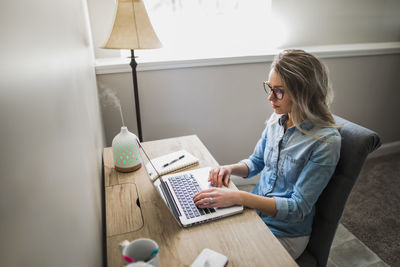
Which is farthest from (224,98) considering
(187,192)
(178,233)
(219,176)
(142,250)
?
(142,250)

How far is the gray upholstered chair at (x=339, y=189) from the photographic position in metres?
0.96

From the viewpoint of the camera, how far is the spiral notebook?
1.21 m

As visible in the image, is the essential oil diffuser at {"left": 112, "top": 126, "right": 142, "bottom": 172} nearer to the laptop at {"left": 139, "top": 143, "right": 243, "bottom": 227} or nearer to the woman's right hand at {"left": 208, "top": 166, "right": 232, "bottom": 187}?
the laptop at {"left": 139, "top": 143, "right": 243, "bottom": 227}

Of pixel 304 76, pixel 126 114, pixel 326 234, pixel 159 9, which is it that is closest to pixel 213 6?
pixel 159 9

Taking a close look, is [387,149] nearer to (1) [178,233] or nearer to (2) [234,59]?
(2) [234,59]

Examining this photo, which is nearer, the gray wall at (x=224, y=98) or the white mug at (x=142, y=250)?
the white mug at (x=142, y=250)

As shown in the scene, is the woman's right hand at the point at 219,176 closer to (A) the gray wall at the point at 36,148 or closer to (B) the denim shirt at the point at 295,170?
(B) the denim shirt at the point at 295,170

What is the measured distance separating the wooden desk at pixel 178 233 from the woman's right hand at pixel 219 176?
18 centimetres

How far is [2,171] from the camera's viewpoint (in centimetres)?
26

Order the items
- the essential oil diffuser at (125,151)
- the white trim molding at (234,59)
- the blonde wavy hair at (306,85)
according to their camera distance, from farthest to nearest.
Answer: the white trim molding at (234,59) < the essential oil diffuser at (125,151) < the blonde wavy hair at (306,85)

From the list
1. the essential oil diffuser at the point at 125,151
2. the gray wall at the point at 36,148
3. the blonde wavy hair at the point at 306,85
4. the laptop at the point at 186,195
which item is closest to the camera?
the gray wall at the point at 36,148

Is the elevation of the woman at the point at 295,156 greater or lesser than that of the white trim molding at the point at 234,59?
lesser

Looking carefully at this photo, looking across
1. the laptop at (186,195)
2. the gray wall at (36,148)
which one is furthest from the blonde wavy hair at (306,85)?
the gray wall at (36,148)

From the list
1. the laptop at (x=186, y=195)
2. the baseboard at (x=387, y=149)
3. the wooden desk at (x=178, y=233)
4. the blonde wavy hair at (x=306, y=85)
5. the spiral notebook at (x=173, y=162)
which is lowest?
the baseboard at (x=387, y=149)
